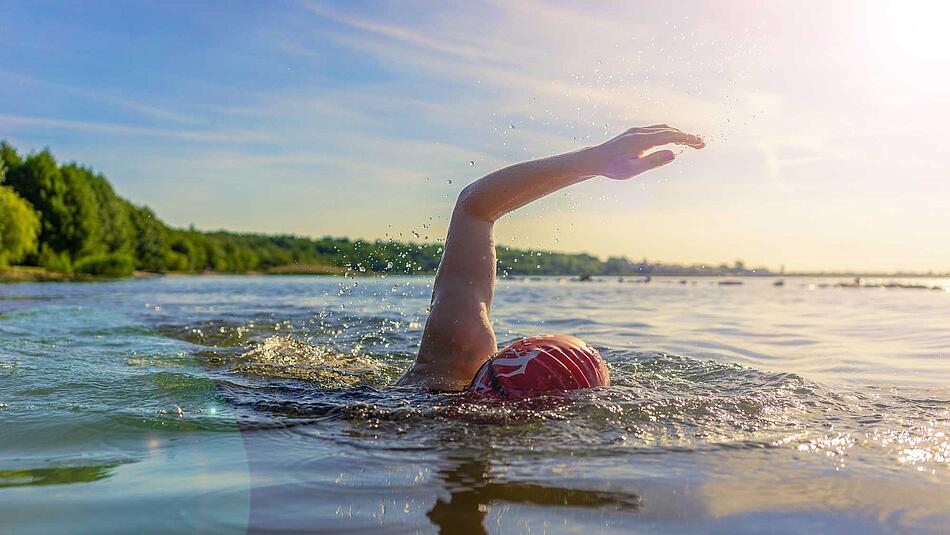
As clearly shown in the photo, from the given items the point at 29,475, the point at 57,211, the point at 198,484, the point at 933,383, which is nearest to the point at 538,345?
the point at 198,484

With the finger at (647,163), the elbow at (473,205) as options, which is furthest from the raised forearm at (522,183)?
the finger at (647,163)

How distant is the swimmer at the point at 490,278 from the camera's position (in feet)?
13.8

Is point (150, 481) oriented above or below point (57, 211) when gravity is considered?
below

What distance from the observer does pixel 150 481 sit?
9.38 ft

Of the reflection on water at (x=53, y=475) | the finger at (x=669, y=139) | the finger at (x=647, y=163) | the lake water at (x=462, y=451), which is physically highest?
the finger at (x=669, y=139)

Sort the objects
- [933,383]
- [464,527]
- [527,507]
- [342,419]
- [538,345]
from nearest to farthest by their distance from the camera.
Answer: [464,527] → [527,507] → [342,419] → [538,345] → [933,383]

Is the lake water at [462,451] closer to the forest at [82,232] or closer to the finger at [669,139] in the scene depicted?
the finger at [669,139]

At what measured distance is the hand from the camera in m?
4.45

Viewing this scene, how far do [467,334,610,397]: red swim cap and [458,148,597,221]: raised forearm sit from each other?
95 centimetres

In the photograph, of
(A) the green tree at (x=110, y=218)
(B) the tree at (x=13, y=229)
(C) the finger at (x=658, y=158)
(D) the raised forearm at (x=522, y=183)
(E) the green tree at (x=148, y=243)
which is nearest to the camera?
(C) the finger at (x=658, y=158)

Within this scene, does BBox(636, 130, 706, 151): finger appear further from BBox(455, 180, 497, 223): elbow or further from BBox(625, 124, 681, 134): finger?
BBox(455, 180, 497, 223): elbow

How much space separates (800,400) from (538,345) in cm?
166

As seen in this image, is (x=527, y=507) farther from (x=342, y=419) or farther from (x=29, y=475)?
(x=29, y=475)

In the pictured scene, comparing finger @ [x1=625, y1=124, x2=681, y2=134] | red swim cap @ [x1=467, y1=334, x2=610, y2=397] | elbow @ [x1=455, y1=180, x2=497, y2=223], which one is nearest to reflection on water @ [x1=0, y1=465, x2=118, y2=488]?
red swim cap @ [x1=467, y1=334, x2=610, y2=397]
